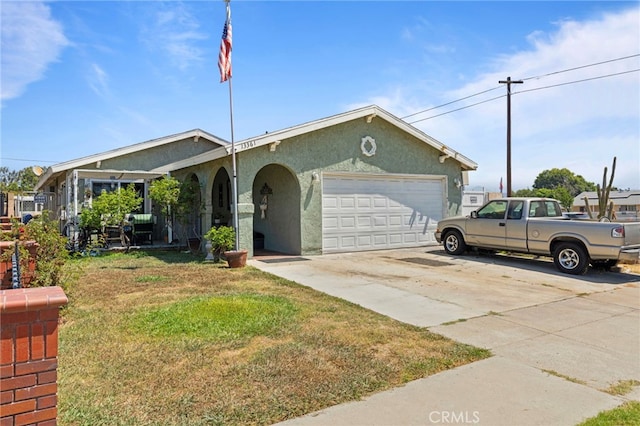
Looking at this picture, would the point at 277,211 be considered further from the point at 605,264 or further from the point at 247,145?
the point at 605,264

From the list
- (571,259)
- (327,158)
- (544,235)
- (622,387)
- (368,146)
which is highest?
(368,146)

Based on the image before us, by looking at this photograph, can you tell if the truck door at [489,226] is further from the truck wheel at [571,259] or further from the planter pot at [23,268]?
the planter pot at [23,268]

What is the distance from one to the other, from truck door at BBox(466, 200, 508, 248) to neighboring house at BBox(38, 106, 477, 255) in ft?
9.06

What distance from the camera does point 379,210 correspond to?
13.5 m

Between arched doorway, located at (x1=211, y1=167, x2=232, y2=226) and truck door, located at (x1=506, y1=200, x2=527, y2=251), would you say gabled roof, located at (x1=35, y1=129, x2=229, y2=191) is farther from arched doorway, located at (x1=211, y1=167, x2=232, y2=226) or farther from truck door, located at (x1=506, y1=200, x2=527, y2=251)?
truck door, located at (x1=506, y1=200, x2=527, y2=251)

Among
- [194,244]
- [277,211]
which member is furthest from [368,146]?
[194,244]

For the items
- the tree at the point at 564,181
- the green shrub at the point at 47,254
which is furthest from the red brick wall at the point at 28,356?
the tree at the point at 564,181

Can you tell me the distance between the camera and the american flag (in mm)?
10039

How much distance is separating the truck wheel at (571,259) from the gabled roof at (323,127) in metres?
5.88

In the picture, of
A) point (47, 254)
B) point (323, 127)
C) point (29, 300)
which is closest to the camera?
point (29, 300)

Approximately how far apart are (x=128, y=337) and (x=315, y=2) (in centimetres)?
1014

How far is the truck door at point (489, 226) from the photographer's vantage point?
36.0 feet

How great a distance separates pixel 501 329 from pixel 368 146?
8.81 m

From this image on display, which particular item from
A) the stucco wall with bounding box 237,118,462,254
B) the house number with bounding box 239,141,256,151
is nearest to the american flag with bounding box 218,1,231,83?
the house number with bounding box 239,141,256,151
